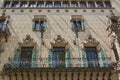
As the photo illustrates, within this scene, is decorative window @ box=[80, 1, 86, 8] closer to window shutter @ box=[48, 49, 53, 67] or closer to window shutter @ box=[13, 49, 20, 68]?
window shutter @ box=[48, 49, 53, 67]

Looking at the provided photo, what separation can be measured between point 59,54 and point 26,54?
2475 mm

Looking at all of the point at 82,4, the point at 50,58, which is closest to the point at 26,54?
the point at 50,58

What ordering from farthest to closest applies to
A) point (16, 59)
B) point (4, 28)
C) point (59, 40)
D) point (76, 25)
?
→ point (76, 25)
point (4, 28)
point (59, 40)
point (16, 59)

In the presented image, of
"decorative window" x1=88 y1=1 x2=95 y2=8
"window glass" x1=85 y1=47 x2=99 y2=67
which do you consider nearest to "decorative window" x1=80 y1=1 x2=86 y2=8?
"decorative window" x1=88 y1=1 x2=95 y2=8

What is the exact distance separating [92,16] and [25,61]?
780 cm

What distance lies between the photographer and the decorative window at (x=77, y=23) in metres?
20.1

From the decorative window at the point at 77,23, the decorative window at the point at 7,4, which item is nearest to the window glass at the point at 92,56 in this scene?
the decorative window at the point at 77,23

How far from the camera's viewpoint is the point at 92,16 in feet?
70.1

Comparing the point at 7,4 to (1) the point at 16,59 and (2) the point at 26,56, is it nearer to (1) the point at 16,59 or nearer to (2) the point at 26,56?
(2) the point at 26,56

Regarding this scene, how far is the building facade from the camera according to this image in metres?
15.9

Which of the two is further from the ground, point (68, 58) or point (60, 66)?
point (68, 58)

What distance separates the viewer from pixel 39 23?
20562 millimetres

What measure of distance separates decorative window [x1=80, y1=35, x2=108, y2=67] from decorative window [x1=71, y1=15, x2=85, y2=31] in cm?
146

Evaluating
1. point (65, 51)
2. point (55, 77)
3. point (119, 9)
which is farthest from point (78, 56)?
point (119, 9)
